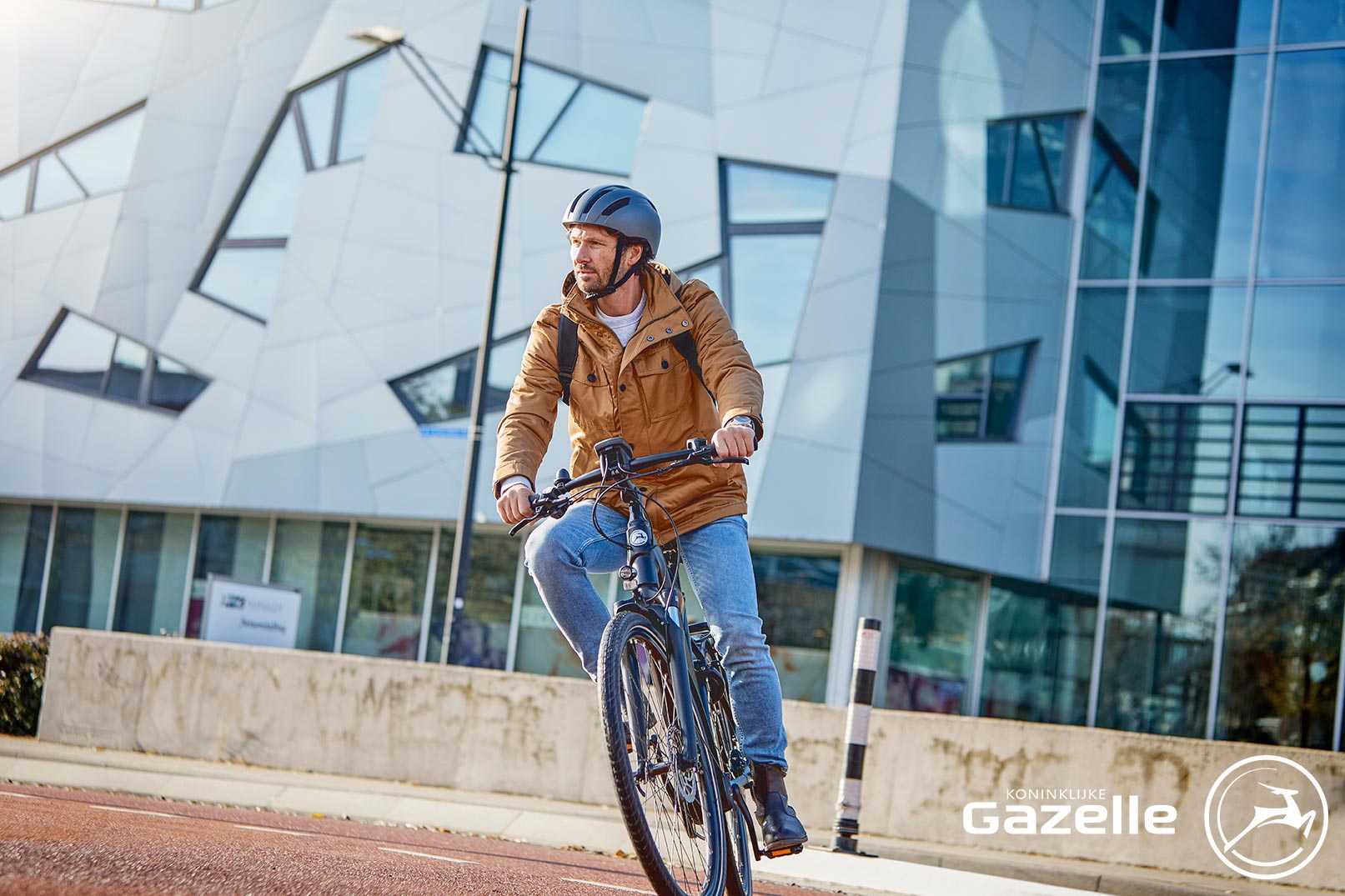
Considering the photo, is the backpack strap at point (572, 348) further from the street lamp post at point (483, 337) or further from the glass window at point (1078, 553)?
the glass window at point (1078, 553)

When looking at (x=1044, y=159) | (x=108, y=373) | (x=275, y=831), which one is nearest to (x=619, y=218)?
(x=275, y=831)

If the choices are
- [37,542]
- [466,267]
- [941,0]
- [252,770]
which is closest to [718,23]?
[941,0]

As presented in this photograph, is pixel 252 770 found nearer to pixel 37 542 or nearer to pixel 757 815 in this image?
pixel 757 815

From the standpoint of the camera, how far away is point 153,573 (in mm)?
23297

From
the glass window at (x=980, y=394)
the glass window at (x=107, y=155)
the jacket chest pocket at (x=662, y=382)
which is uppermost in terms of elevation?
the glass window at (x=107, y=155)

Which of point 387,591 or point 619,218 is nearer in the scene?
point 619,218

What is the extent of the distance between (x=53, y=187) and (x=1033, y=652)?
17.6 m

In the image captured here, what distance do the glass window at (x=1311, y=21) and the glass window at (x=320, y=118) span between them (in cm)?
1341

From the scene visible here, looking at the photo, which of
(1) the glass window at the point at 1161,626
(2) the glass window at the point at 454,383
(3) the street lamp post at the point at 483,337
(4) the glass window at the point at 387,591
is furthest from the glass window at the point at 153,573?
(1) the glass window at the point at 1161,626

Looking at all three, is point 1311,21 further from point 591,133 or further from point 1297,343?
point 591,133

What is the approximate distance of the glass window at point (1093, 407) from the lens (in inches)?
729

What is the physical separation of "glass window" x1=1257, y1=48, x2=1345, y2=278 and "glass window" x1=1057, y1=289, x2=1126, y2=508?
2.01m

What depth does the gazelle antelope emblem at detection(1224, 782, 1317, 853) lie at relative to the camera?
7.31 m

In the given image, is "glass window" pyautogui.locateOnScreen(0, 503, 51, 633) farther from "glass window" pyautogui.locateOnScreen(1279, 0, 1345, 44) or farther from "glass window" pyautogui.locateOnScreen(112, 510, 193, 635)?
"glass window" pyautogui.locateOnScreen(1279, 0, 1345, 44)
